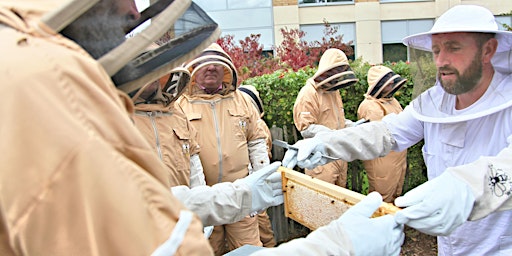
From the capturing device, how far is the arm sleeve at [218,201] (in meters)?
2.28

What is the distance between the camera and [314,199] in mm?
2391

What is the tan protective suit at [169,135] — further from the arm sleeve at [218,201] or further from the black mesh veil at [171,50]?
the black mesh veil at [171,50]

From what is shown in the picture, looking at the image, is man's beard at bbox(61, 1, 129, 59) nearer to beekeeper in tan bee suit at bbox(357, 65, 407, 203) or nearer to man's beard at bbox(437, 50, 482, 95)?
man's beard at bbox(437, 50, 482, 95)

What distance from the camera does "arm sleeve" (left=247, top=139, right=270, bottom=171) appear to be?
14.2 feet

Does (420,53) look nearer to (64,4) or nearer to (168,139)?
(168,139)

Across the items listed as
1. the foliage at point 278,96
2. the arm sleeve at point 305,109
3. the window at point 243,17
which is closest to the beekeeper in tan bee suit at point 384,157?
the arm sleeve at point 305,109

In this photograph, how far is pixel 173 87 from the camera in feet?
10.2

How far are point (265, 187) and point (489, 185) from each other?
3.95ft

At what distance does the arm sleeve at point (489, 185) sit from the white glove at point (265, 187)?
103 cm

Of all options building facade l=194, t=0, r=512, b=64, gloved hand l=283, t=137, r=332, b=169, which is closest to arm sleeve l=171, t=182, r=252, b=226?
→ gloved hand l=283, t=137, r=332, b=169

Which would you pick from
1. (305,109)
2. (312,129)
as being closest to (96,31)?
(312,129)

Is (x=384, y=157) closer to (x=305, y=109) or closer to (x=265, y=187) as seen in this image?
(x=305, y=109)

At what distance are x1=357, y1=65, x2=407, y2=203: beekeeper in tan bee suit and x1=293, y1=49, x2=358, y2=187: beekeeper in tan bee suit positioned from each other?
393mm

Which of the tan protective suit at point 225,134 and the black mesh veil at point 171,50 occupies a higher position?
the black mesh veil at point 171,50
